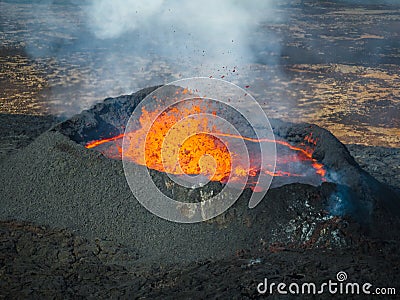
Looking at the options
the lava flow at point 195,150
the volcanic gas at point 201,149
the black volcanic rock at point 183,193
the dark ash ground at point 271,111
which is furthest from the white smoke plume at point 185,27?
the black volcanic rock at point 183,193

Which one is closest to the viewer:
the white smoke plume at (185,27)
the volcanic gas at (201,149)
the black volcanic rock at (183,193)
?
the black volcanic rock at (183,193)

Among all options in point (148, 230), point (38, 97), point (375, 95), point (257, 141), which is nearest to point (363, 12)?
point (375, 95)

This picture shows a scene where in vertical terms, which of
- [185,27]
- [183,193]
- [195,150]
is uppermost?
[185,27]

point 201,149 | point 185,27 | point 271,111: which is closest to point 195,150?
point 201,149

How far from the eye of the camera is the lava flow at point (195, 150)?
6.10 meters

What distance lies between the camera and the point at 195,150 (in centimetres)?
646

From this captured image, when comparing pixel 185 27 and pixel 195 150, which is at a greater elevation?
pixel 185 27

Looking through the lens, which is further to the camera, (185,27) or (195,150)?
(185,27)

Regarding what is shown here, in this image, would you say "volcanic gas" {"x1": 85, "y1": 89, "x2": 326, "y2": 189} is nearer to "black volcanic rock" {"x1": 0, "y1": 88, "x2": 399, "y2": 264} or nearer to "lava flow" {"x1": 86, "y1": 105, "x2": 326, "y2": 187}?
"lava flow" {"x1": 86, "y1": 105, "x2": 326, "y2": 187}

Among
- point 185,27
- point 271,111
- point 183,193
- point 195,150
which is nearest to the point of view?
point 183,193

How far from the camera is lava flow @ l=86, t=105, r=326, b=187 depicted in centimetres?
610

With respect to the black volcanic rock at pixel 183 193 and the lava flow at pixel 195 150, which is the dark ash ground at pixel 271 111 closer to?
the black volcanic rock at pixel 183 193

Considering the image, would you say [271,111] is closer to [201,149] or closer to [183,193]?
[201,149]

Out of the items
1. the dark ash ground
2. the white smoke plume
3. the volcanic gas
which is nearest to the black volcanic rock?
the dark ash ground
